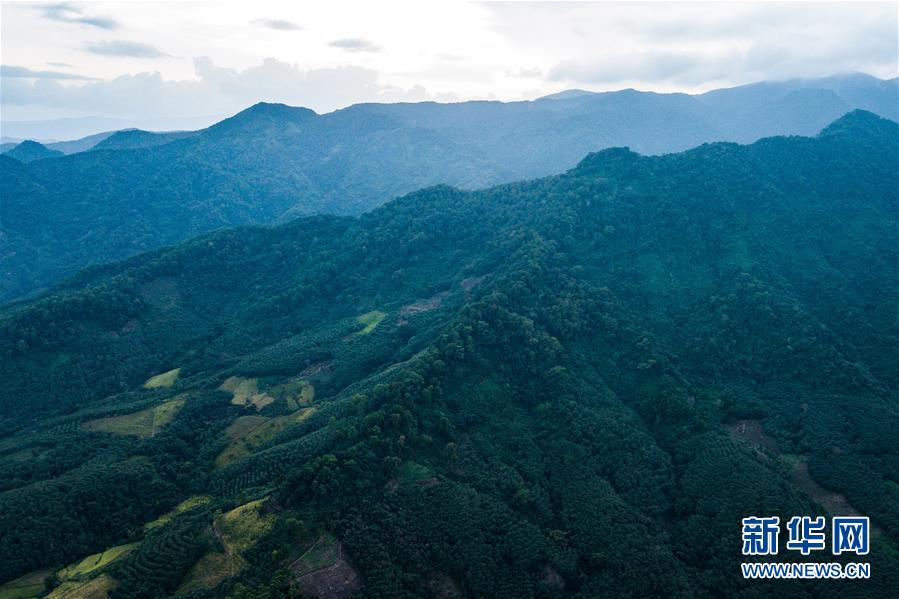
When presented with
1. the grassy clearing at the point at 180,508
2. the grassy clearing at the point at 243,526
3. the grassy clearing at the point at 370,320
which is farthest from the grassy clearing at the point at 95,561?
the grassy clearing at the point at 370,320

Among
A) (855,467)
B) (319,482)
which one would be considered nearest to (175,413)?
(319,482)

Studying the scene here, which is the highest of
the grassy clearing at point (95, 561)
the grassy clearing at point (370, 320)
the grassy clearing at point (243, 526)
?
the grassy clearing at point (370, 320)

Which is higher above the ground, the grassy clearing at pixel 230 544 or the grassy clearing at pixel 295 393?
the grassy clearing at pixel 295 393

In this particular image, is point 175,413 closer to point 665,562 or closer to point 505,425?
point 505,425

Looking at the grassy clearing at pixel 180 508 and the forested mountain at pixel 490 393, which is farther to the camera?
the grassy clearing at pixel 180 508

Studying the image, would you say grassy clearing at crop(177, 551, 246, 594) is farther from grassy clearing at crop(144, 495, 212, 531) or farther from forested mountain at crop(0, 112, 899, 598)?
grassy clearing at crop(144, 495, 212, 531)

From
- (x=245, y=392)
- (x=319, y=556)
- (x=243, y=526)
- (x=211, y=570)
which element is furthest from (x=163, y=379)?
(x=319, y=556)

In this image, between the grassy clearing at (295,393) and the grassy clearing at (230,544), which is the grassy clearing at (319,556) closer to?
the grassy clearing at (230,544)
